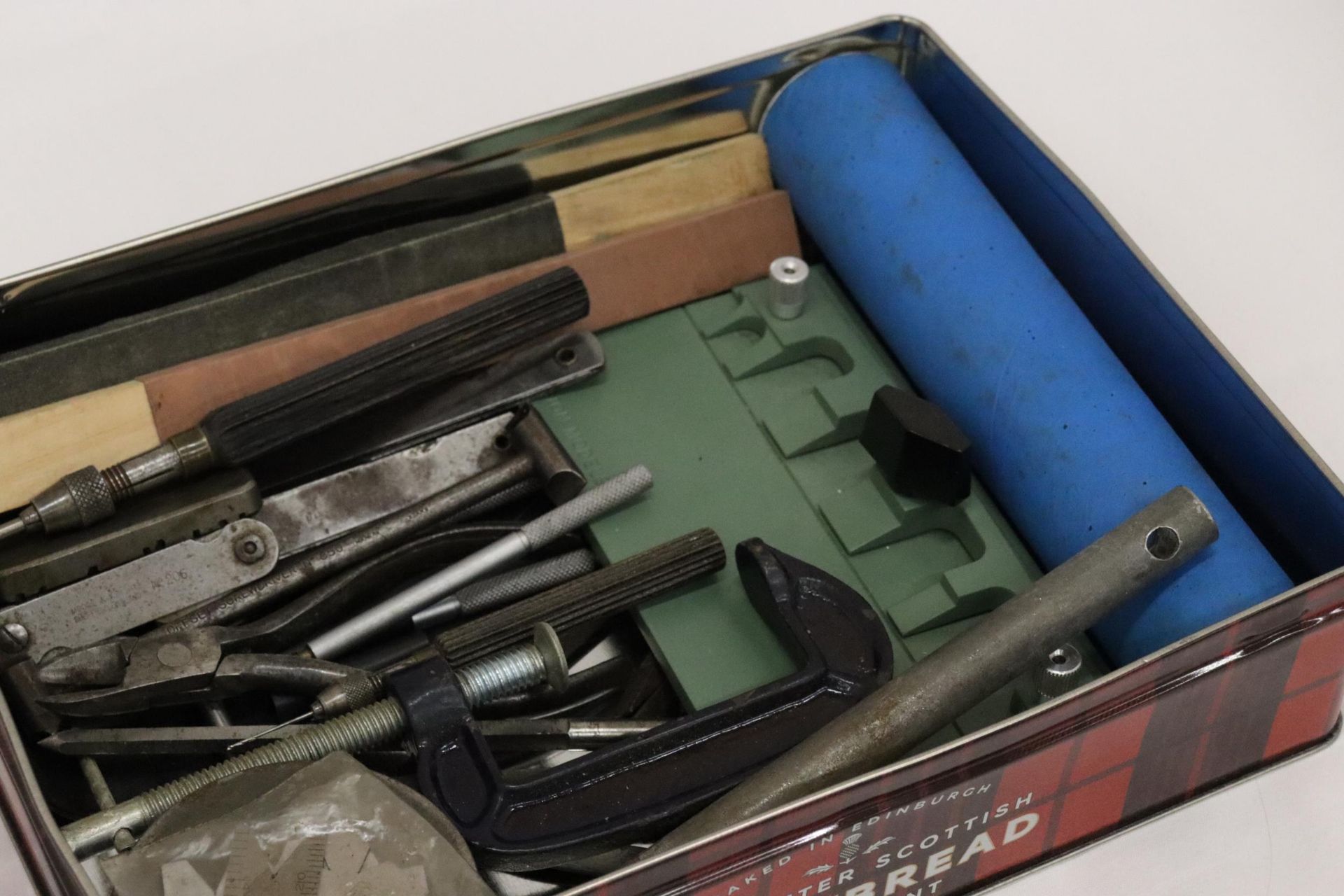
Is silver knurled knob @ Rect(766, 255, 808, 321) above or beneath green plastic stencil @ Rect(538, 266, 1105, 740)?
above

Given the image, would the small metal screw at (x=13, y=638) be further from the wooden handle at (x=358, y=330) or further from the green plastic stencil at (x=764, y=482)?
the green plastic stencil at (x=764, y=482)

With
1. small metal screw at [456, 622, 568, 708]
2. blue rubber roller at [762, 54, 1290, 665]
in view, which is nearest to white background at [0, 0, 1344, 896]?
blue rubber roller at [762, 54, 1290, 665]

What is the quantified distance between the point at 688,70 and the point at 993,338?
0.66 m

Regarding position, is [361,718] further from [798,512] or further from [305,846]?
[798,512]

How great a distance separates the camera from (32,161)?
2.15 meters

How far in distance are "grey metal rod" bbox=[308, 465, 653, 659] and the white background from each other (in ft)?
2.01

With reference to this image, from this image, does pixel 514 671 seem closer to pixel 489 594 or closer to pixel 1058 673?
pixel 489 594

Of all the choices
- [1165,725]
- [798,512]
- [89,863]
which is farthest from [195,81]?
[1165,725]

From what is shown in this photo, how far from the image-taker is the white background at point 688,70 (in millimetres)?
2057

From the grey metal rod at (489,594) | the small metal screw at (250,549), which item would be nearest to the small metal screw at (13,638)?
the small metal screw at (250,549)

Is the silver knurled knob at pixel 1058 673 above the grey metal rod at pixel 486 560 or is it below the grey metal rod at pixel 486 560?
below

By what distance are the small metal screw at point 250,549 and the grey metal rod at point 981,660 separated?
42 centimetres

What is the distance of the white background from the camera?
206 cm

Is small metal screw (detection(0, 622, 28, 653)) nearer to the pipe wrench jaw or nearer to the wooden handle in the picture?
the wooden handle
